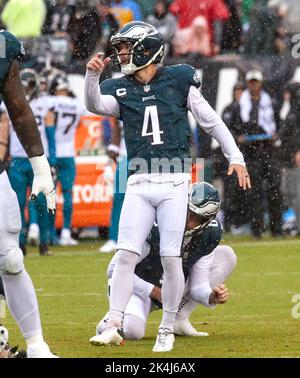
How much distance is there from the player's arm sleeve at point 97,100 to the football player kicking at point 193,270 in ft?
2.10

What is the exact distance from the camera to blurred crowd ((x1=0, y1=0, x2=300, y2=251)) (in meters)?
14.7

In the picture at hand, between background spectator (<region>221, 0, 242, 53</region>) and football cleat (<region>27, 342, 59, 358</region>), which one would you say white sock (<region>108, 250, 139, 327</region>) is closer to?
football cleat (<region>27, 342, 59, 358</region>)

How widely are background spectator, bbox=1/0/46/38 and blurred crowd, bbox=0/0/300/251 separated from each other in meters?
0.01

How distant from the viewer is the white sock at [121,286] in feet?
23.2

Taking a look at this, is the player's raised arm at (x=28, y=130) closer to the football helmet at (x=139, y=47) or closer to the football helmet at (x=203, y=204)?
the football helmet at (x=139, y=47)

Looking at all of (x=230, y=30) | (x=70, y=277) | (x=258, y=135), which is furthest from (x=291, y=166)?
(x=70, y=277)

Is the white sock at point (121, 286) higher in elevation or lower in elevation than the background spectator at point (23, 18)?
lower

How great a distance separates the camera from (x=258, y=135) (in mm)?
14656

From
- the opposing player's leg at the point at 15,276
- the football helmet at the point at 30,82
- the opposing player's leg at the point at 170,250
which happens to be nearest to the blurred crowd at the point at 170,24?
the football helmet at the point at 30,82

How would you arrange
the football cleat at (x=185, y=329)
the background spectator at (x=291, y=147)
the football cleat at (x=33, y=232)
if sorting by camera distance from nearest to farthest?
the football cleat at (x=185, y=329) < the football cleat at (x=33, y=232) < the background spectator at (x=291, y=147)

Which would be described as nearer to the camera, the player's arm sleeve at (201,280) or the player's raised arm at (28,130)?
the player's raised arm at (28,130)

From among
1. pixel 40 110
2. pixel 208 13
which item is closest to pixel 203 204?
pixel 40 110

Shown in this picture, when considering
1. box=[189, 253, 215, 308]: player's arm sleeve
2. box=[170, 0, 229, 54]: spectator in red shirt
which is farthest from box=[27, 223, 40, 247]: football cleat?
box=[189, 253, 215, 308]: player's arm sleeve

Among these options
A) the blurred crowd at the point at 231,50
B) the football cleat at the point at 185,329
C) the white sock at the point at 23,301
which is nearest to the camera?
the white sock at the point at 23,301
